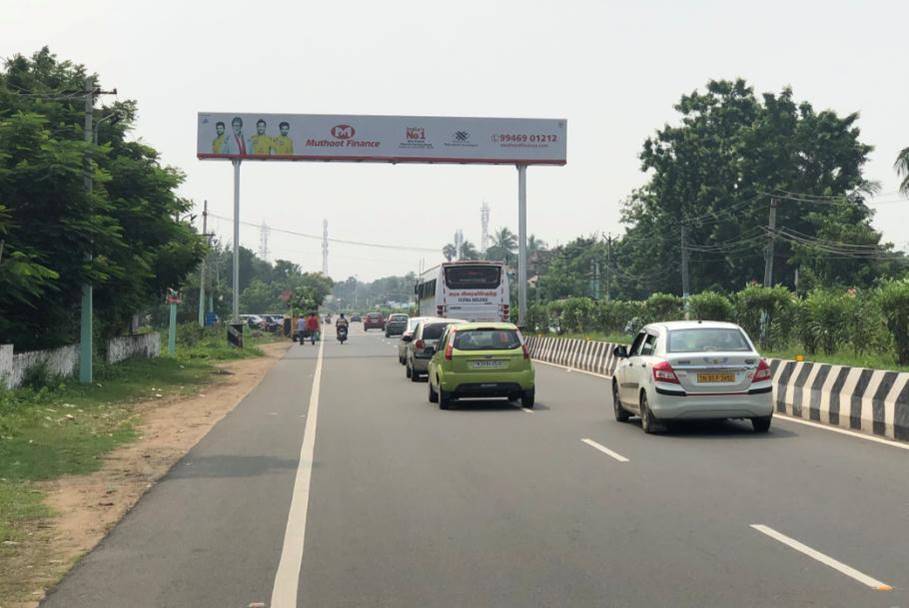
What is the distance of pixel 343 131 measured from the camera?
5372cm

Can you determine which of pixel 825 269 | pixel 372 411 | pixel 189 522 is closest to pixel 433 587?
pixel 189 522

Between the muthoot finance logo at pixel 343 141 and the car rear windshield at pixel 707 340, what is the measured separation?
3959cm

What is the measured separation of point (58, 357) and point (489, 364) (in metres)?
10.3

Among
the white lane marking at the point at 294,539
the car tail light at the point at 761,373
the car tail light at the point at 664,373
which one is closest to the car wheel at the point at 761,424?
the car tail light at the point at 761,373

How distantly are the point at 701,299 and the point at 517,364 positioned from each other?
52.6 feet

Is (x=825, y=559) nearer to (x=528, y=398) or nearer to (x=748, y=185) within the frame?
(x=528, y=398)

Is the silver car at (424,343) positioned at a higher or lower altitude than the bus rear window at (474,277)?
lower

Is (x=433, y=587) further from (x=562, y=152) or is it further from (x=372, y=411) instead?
(x=562, y=152)

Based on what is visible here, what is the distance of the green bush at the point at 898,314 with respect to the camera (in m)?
22.3

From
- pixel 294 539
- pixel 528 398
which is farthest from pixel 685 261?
pixel 294 539

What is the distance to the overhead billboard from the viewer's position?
2105 inches

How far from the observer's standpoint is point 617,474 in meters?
11.4

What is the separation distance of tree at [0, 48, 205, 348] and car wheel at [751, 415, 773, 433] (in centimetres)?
1300

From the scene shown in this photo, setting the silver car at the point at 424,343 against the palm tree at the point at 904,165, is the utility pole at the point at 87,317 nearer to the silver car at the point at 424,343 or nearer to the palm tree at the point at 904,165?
the silver car at the point at 424,343
